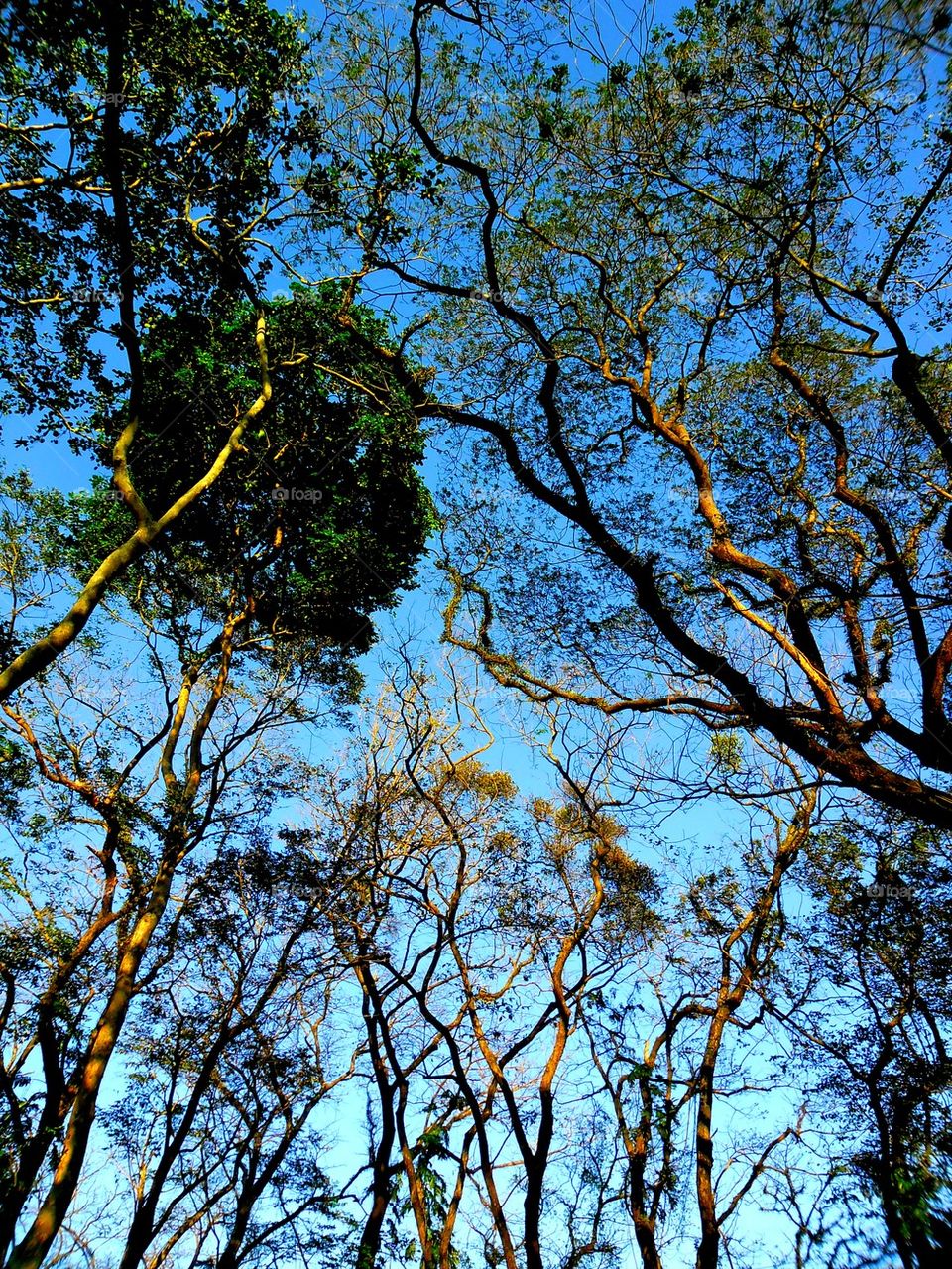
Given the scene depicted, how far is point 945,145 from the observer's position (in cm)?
524

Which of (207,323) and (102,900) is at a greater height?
(207,323)

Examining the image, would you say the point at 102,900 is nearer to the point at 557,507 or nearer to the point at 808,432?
the point at 557,507

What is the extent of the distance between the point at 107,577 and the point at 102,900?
5545 millimetres

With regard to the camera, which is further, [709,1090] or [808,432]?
[709,1090]

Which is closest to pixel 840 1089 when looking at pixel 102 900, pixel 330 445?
pixel 102 900

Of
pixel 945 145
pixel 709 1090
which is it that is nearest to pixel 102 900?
pixel 709 1090

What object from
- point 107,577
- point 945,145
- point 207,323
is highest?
point 945,145

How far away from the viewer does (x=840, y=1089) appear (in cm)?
892

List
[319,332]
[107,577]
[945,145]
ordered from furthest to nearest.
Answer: [319,332], [945,145], [107,577]

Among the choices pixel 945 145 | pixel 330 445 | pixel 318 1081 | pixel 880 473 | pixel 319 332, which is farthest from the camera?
pixel 330 445

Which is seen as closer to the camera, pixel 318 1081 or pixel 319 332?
pixel 319 332

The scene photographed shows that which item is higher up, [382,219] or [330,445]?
[330,445]

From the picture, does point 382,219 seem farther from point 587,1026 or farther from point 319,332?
point 587,1026

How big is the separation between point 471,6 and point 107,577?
187 inches
